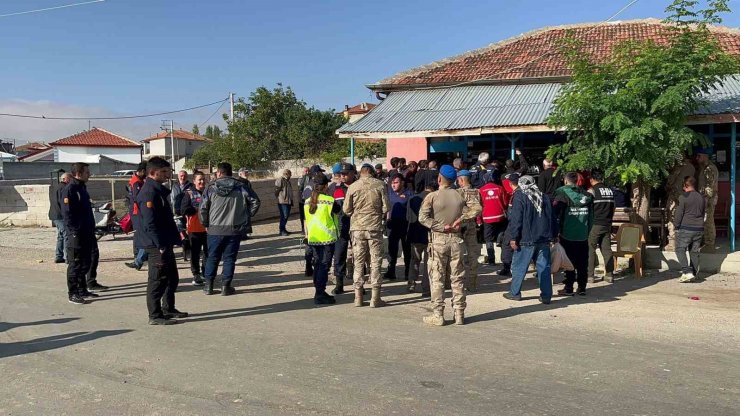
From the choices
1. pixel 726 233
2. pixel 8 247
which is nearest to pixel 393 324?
pixel 726 233

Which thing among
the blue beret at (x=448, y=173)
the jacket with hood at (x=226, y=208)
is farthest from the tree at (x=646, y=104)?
the jacket with hood at (x=226, y=208)

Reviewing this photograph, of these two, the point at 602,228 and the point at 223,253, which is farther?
the point at 602,228

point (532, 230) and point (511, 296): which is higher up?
point (532, 230)

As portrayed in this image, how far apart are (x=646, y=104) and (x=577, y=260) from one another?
10.8ft

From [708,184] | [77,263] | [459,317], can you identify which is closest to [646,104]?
[708,184]

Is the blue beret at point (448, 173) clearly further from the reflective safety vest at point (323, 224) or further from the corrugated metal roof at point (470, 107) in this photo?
the corrugated metal roof at point (470, 107)

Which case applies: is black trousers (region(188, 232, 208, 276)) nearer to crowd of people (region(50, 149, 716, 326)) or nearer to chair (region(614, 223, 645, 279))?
crowd of people (region(50, 149, 716, 326))

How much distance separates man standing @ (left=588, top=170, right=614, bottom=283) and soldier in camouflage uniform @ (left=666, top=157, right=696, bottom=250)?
206 centimetres

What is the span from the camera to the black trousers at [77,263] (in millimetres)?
7723

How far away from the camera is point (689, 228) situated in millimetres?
8992

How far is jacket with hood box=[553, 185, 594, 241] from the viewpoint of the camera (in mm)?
8078

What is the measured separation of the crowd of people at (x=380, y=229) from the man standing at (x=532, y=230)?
13mm

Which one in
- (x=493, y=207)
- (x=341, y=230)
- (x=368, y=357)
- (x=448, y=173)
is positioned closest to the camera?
(x=368, y=357)

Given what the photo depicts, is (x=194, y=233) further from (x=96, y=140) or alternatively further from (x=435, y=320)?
(x=96, y=140)
